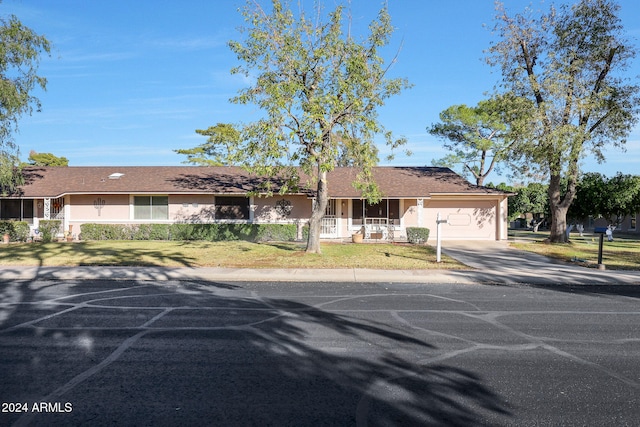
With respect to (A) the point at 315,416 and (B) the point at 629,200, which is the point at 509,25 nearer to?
(B) the point at 629,200

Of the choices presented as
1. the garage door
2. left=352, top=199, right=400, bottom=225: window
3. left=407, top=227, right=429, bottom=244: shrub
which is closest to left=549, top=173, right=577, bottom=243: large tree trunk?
the garage door

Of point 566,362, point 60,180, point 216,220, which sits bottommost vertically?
point 566,362

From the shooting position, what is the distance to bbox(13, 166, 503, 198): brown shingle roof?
27.5m

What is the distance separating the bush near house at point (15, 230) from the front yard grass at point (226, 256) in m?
5.13

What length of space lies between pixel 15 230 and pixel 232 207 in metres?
11.9

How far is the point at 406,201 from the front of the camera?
92.4 ft

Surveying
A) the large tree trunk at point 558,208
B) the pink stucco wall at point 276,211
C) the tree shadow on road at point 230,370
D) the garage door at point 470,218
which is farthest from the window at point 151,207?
the large tree trunk at point 558,208

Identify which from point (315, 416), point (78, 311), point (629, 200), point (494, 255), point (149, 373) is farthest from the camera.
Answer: point (629, 200)

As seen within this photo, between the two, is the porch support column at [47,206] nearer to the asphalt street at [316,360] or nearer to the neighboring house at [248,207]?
the neighboring house at [248,207]

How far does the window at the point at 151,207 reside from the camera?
92.8ft

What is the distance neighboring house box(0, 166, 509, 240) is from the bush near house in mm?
1258

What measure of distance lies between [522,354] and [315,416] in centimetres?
348

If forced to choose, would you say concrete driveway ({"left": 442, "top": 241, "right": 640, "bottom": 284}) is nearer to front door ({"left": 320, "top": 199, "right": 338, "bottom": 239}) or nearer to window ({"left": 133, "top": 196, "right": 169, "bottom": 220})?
front door ({"left": 320, "top": 199, "right": 338, "bottom": 239})

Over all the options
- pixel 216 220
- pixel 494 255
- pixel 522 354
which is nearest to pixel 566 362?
pixel 522 354
